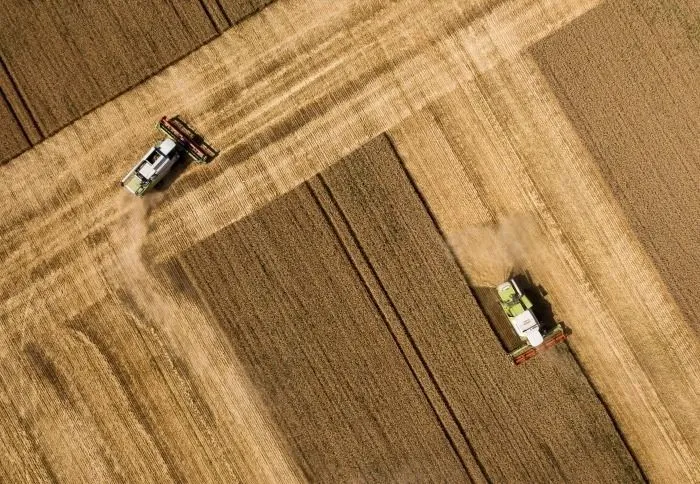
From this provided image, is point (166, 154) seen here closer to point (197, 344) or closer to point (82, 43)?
point (82, 43)

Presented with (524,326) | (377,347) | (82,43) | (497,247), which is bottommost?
(524,326)

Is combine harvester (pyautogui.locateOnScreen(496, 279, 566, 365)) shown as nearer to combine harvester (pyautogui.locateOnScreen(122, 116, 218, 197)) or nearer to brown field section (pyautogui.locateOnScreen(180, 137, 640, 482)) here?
brown field section (pyautogui.locateOnScreen(180, 137, 640, 482))

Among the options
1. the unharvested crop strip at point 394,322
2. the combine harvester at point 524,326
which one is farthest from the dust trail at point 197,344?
the combine harvester at point 524,326

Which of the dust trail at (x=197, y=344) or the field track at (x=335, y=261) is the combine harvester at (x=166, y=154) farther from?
the dust trail at (x=197, y=344)

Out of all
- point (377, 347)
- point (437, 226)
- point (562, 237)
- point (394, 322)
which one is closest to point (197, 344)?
point (377, 347)

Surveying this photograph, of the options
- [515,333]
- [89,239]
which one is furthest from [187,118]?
[515,333]

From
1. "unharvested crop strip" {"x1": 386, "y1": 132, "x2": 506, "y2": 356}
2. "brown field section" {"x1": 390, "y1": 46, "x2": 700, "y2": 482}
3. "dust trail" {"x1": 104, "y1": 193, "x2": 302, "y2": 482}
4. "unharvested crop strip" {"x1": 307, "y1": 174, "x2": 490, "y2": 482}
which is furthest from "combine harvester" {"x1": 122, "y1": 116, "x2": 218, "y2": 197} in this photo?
"brown field section" {"x1": 390, "y1": 46, "x2": 700, "y2": 482}

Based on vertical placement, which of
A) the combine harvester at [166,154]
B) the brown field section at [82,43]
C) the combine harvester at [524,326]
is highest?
the brown field section at [82,43]

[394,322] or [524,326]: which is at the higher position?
[394,322]
